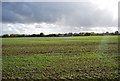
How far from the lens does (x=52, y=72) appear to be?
575cm

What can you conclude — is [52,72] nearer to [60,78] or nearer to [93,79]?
[60,78]

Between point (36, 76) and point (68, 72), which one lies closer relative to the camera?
point (36, 76)

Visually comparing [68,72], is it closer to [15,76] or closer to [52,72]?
[52,72]

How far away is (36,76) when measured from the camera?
Result: 207 inches

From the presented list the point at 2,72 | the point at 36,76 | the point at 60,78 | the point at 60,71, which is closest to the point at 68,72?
the point at 60,71

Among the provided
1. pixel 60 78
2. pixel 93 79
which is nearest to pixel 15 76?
pixel 60 78

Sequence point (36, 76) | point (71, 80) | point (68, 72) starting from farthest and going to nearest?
point (68, 72) < point (36, 76) < point (71, 80)

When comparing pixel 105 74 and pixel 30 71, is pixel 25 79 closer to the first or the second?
pixel 30 71

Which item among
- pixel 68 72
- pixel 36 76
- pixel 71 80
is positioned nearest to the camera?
pixel 71 80

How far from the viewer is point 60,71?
19.3 feet

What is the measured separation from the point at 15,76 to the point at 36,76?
1045 mm

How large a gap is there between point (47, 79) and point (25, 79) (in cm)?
101

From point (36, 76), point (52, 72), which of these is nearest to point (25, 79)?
point (36, 76)

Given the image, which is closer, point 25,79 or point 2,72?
point 25,79
